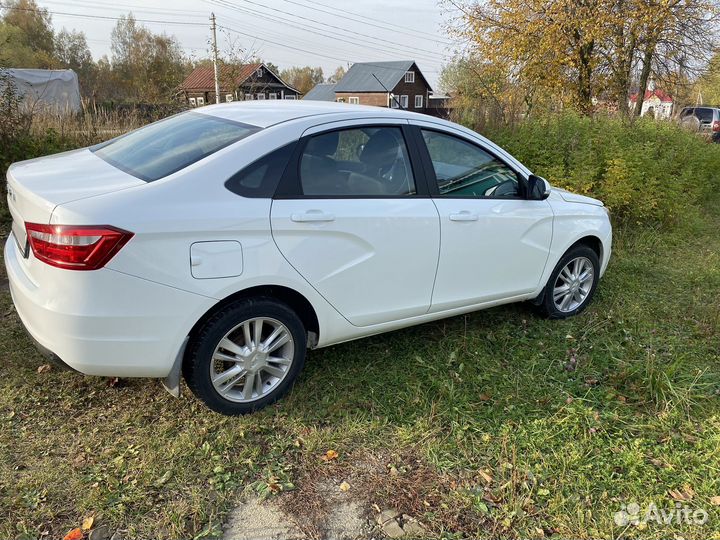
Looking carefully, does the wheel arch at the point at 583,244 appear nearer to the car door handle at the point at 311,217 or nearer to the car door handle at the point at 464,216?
the car door handle at the point at 464,216

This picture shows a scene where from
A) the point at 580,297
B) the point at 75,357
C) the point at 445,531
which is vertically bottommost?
the point at 445,531

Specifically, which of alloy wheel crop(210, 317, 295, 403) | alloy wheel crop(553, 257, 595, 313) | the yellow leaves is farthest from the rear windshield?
alloy wheel crop(553, 257, 595, 313)

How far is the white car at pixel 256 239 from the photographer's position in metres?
2.48

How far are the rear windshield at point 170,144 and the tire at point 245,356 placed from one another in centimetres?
84

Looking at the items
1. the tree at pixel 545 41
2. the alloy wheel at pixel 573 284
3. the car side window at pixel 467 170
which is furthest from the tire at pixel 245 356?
the tree at pixel 545 41

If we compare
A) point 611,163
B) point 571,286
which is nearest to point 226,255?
point 571,286

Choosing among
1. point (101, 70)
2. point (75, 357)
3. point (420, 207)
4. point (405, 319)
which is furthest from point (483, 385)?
point (101, 70)

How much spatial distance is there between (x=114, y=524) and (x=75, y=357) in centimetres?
79

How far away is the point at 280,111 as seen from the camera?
3256 mm

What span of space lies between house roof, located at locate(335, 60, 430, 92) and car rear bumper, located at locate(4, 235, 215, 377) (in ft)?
167

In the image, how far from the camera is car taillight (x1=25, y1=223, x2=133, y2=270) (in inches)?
93.7

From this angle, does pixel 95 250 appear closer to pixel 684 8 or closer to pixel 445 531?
pixel 445 531

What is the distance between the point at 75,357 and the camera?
8.34ft

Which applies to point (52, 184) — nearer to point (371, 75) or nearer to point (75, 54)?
point (371, 75)
